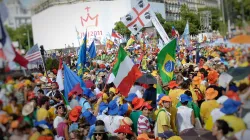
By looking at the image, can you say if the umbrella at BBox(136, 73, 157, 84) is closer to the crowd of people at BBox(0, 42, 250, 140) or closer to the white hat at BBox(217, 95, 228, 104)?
the crowd of people at BBox(0, 42, 250, 140)

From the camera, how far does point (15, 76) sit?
4.75 meters

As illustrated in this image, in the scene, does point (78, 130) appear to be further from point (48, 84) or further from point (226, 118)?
point (48, 84)

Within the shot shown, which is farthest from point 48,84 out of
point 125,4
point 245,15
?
point 125,4

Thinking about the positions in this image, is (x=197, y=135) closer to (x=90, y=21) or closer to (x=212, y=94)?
(x=212, y=94)

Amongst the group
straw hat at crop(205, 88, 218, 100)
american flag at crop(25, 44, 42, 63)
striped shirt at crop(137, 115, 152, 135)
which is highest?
american flag at crop(25, 44, 42, 63)

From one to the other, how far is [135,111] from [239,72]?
10.9ft

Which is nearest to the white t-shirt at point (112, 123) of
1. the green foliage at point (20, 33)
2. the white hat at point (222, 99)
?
the white hat at point (222, 99)

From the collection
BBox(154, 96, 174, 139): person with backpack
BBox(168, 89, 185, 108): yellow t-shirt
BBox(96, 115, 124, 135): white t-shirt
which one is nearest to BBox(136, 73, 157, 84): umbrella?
BBox(168, 89, 185, 108): yellow t-shirt

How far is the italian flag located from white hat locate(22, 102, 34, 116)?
4.12 metres

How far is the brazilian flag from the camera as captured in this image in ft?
36.4

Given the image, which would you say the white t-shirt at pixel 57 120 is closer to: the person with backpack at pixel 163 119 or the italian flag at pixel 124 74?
the person with backpack at pixel 163 119

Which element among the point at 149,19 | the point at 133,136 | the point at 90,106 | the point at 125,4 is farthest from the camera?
the point at 125,4

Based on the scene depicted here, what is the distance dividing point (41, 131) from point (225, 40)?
2.44 m

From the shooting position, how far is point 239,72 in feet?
16.9
